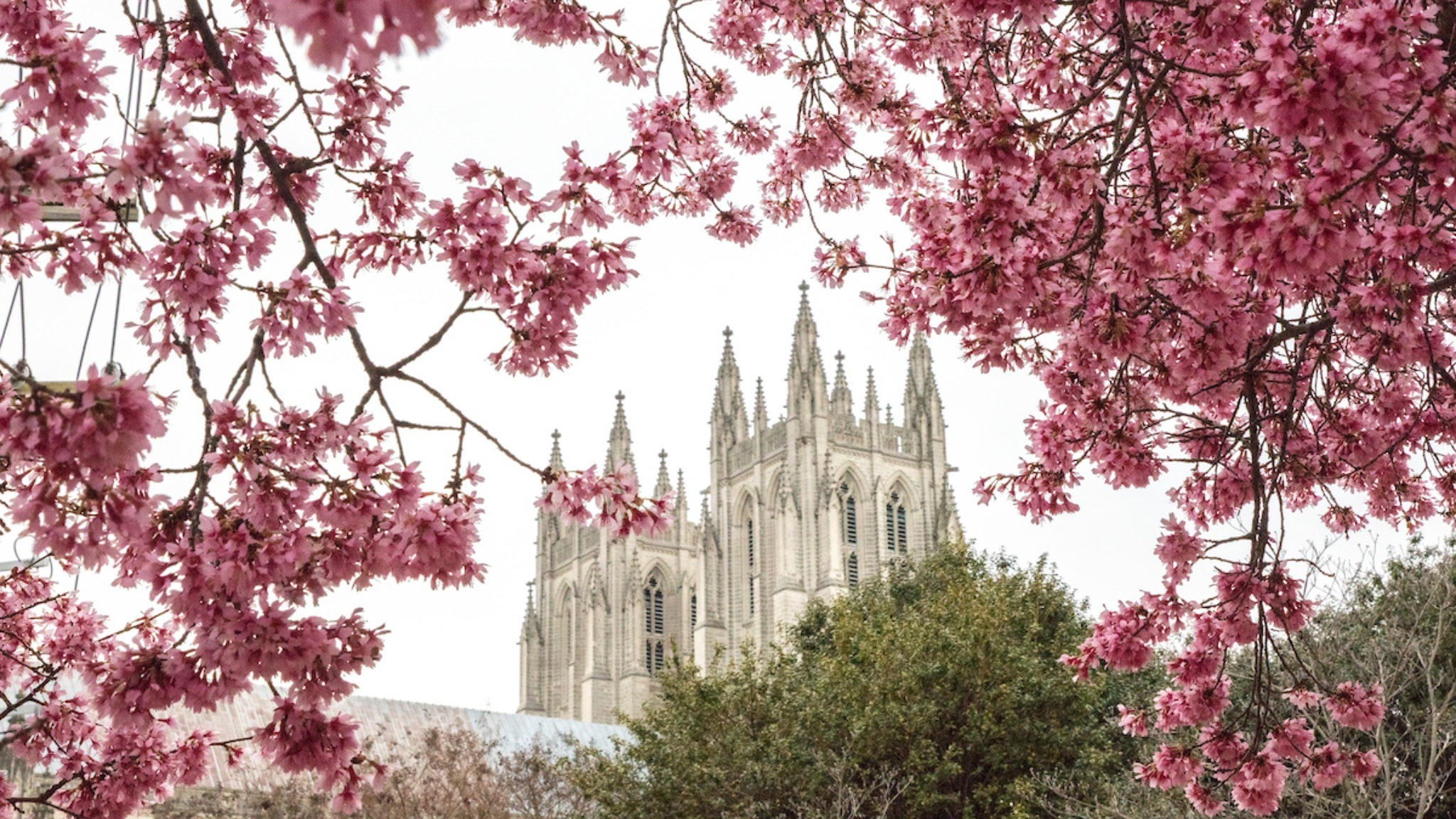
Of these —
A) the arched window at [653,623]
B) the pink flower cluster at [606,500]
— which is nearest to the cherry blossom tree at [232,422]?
the pink flower cluster at [606,500]

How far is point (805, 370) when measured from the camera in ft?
155

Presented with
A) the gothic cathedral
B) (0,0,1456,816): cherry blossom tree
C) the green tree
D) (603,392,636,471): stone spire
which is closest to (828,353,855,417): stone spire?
the gothic cathedral

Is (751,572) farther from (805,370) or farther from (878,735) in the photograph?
(878,735)

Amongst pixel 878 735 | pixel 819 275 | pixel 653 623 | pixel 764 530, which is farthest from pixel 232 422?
pixel 653 623

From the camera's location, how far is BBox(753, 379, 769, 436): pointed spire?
157 ft

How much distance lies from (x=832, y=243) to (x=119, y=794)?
159 inches

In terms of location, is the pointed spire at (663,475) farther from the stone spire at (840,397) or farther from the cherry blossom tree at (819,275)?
the cherry blossom tree at (819,275)

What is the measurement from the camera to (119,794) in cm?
470

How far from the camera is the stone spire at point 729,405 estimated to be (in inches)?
1950

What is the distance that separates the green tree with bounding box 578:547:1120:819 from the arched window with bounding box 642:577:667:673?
1234 inches

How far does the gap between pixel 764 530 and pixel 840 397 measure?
5.51m

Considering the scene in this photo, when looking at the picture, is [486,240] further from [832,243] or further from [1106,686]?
[1106,686]

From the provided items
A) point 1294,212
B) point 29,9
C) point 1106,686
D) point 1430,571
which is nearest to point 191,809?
point 1106,686

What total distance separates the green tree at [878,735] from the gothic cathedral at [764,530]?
2040 cm
